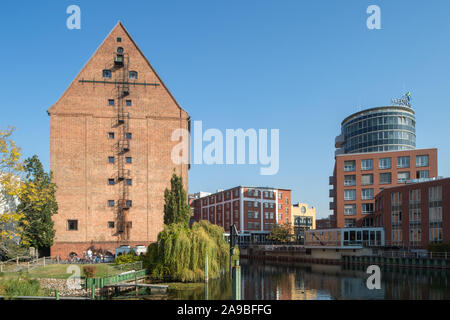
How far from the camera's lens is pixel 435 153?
81.0m

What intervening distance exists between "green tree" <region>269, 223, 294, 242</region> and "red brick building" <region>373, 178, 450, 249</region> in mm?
28062

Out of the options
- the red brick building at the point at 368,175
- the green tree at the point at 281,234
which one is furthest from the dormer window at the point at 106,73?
the green tree at the point at 281,234

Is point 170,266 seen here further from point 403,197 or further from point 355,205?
point 355,205

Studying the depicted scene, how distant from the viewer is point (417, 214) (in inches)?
2554

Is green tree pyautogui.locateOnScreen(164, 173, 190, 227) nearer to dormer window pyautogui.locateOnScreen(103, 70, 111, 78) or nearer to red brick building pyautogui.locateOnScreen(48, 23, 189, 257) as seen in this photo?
red brick building pyautogui.locateOnScreen(48, 23, 189, 257)

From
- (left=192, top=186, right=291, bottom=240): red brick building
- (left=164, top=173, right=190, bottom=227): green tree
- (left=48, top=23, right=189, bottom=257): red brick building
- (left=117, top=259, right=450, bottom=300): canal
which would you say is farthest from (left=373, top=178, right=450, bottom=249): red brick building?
(left=164, top=173, right=190, bottom=227): green tree

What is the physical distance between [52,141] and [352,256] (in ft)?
169

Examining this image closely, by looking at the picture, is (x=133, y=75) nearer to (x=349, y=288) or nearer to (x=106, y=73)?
(x=106, y=73)

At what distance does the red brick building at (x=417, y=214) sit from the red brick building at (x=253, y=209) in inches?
1514

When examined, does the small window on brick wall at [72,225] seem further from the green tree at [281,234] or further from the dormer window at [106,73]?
the green tree at [281,234]

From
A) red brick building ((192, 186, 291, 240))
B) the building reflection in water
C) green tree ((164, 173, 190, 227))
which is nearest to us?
the building reflection in water

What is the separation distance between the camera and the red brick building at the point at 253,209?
347 ft

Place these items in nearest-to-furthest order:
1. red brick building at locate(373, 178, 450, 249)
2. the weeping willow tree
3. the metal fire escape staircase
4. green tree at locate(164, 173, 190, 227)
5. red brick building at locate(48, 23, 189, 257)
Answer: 1. the weeping willow tree
2. green tree at locate(164, 173, 190, 227)
3. red brick building at locate(48, 23, 189, 257)
4. the metal fire escape staircase
5. red brick building at locate(373, 178, 450, 249)

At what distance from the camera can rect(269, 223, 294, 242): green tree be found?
3861 inches
